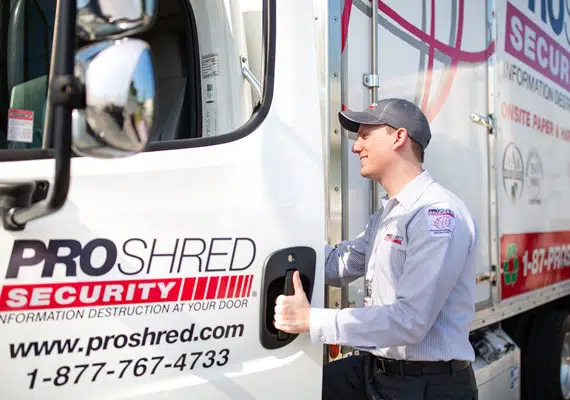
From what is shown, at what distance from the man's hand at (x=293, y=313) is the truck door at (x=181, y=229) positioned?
0.12ft

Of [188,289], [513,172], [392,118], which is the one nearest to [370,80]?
[392,118]

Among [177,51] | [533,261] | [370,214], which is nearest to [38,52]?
[177,51]

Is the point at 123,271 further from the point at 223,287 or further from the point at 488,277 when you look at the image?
the point at 488,277

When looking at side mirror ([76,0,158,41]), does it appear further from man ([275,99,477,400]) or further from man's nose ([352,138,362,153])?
man's nose ([352,138,362,153])

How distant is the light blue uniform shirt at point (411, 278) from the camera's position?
5.58ft

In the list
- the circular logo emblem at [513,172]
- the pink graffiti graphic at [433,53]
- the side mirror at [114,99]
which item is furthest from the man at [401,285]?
the circular logo emblem at [513,172]

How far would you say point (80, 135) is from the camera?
1078 mm

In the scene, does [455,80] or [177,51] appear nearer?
[177,51]

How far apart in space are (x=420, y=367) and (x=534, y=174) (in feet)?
7.03

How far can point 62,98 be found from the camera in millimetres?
1036

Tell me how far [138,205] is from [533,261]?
9.50 feet

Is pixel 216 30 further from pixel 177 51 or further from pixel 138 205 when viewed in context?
pixel 138 205

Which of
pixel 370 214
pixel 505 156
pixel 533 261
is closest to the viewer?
pixel 370 214

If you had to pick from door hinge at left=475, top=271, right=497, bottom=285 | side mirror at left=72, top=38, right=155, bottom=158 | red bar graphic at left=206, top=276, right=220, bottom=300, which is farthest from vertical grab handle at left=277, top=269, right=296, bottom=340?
door hinge at left=475, top=271, right=497, bottom=285
